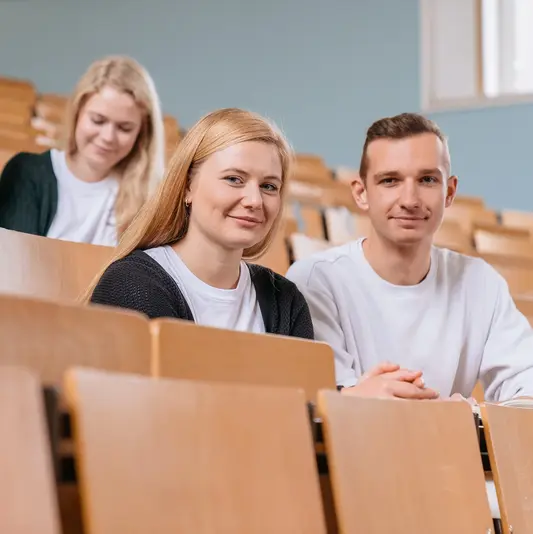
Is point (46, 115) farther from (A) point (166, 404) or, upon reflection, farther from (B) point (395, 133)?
(A) point (166, 404)

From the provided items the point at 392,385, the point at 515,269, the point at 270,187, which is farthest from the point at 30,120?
the point at 392,385

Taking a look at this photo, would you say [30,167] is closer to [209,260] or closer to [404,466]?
[209,260]

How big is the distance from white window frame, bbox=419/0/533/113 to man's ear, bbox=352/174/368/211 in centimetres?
150

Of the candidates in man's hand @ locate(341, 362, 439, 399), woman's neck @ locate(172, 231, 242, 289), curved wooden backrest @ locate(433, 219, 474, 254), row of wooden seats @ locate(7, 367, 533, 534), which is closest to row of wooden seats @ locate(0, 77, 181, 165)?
curved wooden backrest @ locate(433, 219, 474, 254)

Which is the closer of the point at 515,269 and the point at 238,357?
the point at 238,357

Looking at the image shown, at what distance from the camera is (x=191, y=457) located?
0.35 m

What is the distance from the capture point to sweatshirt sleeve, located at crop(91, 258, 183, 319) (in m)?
0.57

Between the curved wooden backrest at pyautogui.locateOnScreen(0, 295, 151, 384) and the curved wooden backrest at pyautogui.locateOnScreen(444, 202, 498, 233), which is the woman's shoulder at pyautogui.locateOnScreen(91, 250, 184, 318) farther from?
the curved wooden backrest at pyautogui.locateOnScreen(444, 202, 498, 233)

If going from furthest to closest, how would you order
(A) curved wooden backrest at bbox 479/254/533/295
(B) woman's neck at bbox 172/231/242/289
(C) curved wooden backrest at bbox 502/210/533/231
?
(C) curved wooden backrest at bbox 502/210/533/231 → (A) curved wooden backrest at bbox 479/254/533/295 → (B) woman's neck at bbox 172/231/242/289

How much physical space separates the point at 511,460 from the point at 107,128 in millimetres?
520

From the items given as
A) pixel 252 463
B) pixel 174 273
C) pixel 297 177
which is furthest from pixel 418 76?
pixel 252 463

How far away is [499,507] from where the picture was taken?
521 millimetres

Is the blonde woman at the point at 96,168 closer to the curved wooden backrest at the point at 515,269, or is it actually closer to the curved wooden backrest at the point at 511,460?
the curved wooden backrest at the point at 511,460

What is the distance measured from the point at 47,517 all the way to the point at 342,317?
45 centimetres
